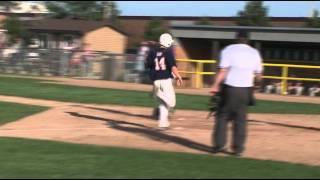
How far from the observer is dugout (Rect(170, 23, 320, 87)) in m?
25.2

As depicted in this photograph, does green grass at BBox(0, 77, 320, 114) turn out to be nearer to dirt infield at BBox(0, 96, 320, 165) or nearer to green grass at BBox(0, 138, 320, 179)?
dirt infield at BBox(0, 96, 320, 165)

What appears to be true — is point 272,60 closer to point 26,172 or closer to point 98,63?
point 98,63

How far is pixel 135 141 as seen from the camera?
10.6 m

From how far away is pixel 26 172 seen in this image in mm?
7816

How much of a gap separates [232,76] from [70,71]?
19829 millimetres

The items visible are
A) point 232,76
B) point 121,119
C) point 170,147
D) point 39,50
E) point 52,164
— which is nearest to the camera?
point 52,164

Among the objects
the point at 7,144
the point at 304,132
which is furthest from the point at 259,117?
the point at 7,144

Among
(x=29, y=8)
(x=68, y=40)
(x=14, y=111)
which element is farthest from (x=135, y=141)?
(x=29, y=8)

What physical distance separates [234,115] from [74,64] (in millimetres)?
19618

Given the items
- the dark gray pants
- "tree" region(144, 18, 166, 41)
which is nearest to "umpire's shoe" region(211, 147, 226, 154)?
the dark gray pants

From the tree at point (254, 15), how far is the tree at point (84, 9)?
20.6 meters

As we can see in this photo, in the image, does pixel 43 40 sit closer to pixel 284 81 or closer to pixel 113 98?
pixel 284 81

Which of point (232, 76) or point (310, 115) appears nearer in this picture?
point (232, 76)

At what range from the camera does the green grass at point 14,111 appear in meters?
13.4
